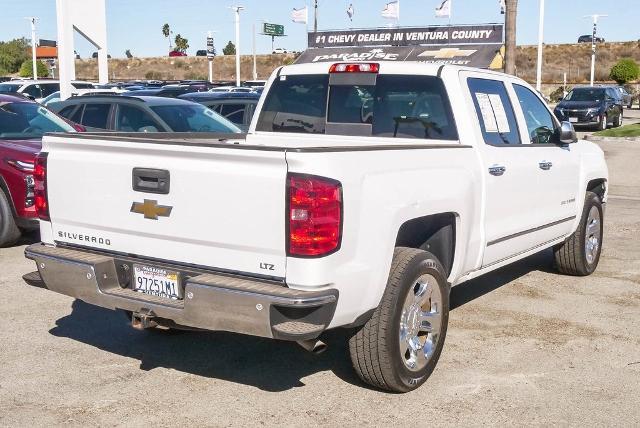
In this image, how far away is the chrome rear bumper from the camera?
418 cm

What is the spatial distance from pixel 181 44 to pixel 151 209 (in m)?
147

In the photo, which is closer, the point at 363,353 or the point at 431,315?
the point at 363,353

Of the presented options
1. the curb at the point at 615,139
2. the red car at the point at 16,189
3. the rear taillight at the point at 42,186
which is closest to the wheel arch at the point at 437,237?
the rear taillight at the point at 42,186

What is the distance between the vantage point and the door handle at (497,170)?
5.86 meters

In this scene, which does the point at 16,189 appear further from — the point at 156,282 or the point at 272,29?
the point at 272,29

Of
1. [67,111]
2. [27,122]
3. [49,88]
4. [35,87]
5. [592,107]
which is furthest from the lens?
[592,107]

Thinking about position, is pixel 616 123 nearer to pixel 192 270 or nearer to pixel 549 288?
pixel 549 288

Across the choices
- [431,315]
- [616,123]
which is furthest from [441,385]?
[616,123]

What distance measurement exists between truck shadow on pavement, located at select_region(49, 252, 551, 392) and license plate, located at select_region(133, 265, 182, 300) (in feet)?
2.92

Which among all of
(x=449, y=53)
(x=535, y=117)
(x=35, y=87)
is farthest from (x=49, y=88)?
(x=535, y=117)

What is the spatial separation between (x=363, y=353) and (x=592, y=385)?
149 cm

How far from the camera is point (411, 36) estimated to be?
1563 inches

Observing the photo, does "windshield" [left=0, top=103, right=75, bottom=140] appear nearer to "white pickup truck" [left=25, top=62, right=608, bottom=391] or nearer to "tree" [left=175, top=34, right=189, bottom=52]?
"white pickup truck" [left=25, top=62, right=608, bottom=391]

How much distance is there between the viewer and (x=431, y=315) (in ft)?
17.1
